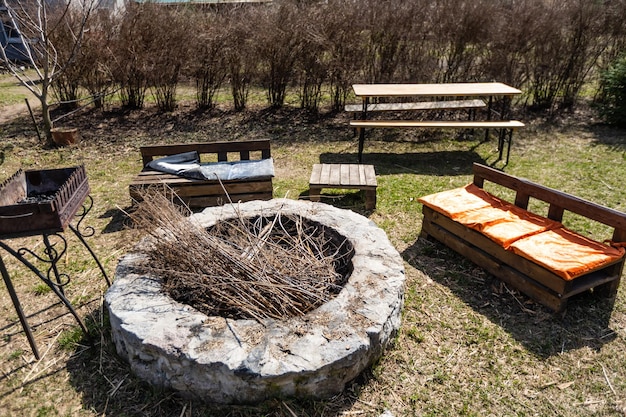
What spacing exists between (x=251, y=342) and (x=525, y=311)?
2.29 metres

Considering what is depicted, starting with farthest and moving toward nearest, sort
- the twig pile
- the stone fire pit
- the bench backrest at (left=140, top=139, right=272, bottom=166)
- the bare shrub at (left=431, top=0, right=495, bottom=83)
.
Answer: the bare shrub at (left=431, top=0, right=495, bottom=83) → the bench backrest at (left=140, top=139, right=272, bottom=166) → the twig pile → the stone fire pit

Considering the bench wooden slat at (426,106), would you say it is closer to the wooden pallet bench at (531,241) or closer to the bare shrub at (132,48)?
the wooden pallet bench at (531,241)

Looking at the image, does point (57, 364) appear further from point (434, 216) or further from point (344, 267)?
point (434, 216)

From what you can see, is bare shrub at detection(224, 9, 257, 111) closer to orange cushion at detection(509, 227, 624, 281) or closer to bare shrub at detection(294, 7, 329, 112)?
bare shrub at detection(294, 7, 329, 112)

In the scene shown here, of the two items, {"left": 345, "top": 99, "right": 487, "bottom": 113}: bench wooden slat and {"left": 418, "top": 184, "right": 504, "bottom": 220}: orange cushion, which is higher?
{"left": 345, "top": 99, "right": 487, "bottom": 113}: bench wooden slat

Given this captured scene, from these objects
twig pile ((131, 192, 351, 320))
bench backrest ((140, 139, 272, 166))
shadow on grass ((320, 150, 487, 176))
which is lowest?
shadow on grass ((320, 150, 487, 176))

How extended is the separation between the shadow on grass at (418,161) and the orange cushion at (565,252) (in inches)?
115

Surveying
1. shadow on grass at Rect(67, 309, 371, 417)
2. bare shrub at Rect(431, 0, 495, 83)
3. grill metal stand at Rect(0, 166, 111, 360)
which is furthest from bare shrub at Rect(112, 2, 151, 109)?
shadow on grass at Rect(67, 309, 371, 417)

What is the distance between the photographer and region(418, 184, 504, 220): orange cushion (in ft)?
14.0

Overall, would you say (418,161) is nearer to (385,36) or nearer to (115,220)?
(385,36)

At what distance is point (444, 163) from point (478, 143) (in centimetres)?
130

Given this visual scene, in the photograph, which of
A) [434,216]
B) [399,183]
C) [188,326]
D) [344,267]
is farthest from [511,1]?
[188,326]

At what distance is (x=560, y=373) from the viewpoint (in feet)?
9.70

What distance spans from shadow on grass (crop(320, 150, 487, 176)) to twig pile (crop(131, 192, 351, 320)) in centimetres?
333
